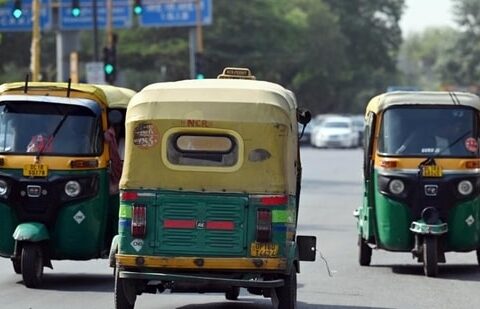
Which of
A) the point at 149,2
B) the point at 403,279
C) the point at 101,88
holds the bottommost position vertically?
the point at 403,279

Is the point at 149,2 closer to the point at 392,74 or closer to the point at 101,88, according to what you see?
the point at 101,88

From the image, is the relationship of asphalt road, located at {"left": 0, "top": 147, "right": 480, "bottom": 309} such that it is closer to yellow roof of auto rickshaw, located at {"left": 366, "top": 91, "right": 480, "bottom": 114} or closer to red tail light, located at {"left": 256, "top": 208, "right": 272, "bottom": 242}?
red tail light, located at {"left": 256, "top": 208, "right": 272, "bottom": 242}

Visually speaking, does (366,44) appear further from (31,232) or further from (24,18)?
(31,232)

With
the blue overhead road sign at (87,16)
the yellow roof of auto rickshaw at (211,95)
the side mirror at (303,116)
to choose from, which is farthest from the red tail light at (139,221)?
the blue overhead road sign at (87,16)

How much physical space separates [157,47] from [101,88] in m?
57.6

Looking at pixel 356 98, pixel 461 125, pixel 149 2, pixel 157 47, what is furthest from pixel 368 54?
pixel 461 125

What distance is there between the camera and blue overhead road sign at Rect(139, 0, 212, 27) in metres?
47.9

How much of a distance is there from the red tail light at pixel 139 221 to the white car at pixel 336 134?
183 ft

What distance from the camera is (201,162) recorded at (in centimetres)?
1116

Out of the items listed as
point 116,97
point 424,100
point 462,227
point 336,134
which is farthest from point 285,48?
point 116,97

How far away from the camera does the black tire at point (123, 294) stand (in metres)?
11.2

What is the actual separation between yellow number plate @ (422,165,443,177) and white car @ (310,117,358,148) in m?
50.8

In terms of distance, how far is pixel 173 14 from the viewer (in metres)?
48.1

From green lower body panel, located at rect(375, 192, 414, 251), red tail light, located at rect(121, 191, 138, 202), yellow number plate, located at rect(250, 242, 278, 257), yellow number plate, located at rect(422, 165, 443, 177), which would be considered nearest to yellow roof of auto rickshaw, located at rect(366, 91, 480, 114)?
yellow number plate, located at rect(422, 165, 443, 177)
